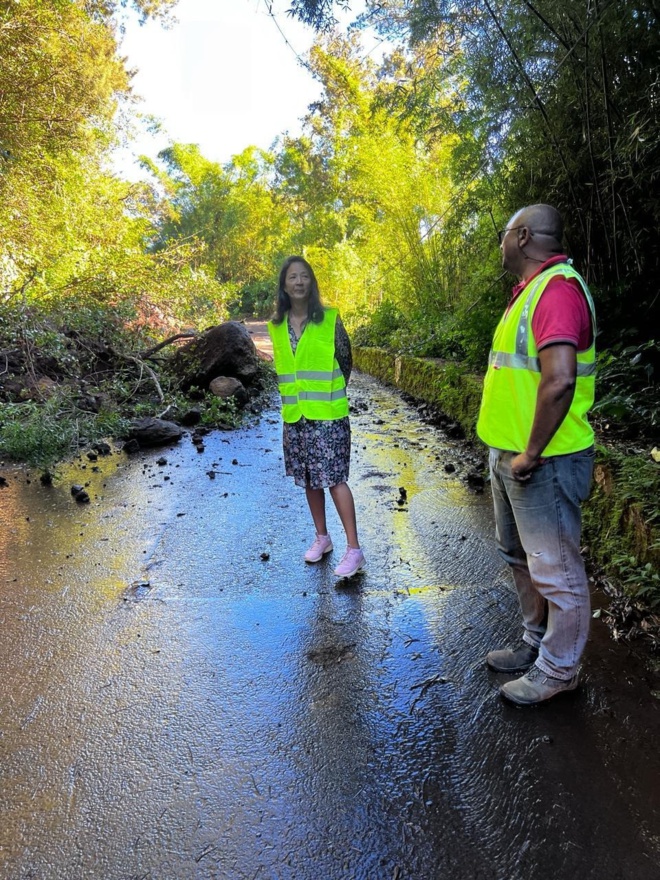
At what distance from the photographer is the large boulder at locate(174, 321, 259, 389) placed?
884 cm

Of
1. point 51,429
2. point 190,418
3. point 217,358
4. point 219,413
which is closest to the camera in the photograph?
point 51,429

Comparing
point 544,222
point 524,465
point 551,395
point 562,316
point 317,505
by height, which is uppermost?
point 544,222

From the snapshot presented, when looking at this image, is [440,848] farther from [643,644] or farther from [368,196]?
[368,196]

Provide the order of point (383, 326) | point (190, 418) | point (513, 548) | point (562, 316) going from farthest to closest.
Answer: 1. point (383, 326)
2. point (190, 418)
3. point (513, 548)
4. point (562, 316)

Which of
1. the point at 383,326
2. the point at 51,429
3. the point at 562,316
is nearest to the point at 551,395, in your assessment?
the point at 562,316

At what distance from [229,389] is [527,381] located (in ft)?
22.9

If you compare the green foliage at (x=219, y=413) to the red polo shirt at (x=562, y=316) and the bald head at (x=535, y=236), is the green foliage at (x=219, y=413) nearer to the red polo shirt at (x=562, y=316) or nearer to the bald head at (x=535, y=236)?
the bald head at (x=535, y=236)

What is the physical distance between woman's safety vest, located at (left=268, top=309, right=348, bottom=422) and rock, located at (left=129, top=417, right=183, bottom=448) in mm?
3647

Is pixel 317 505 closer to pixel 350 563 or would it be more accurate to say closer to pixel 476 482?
pixel 350 563

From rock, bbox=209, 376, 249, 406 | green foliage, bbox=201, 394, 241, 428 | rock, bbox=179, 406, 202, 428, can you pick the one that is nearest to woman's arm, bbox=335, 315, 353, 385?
green foliage, bbox=201, 394, 241, 428

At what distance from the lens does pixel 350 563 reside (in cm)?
324

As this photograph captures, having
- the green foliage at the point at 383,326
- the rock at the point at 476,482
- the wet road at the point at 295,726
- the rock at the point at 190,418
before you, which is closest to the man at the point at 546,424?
the wet road at the point at 295,726

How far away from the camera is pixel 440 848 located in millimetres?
→ 1588

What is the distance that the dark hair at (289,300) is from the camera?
10.1ft
